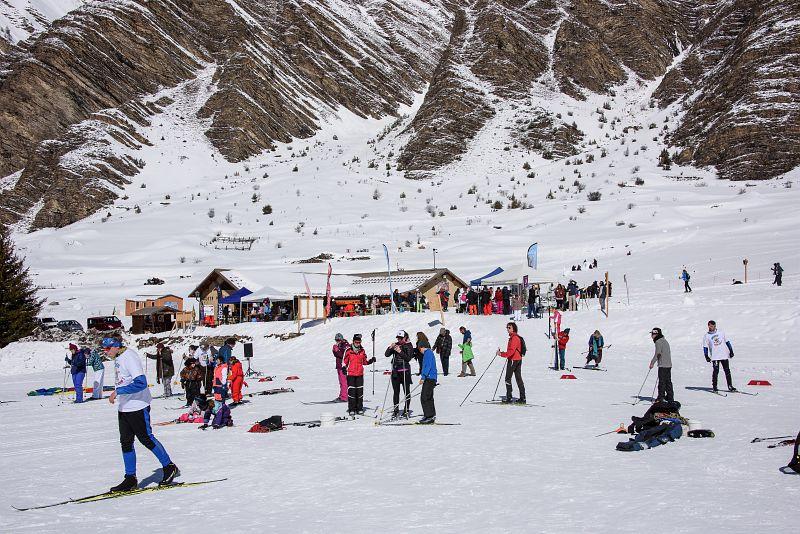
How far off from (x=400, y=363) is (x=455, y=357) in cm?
A: 1101

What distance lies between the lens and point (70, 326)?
36.7 metres

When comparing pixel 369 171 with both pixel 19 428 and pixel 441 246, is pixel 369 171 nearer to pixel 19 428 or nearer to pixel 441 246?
pixel 441 246

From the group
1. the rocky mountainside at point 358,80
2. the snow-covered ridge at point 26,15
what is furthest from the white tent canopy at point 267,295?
the snow-covered ridge at point 26,15

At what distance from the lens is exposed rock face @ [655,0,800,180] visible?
5784 cm

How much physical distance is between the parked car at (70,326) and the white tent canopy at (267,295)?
875 centimetres

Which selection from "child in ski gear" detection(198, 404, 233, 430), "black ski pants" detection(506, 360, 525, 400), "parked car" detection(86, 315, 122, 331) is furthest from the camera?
"parked car" detection(86, 315, 122, 331)

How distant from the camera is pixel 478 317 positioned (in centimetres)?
2978

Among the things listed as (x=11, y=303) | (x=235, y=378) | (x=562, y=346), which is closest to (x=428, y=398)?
(x=235, y=378)

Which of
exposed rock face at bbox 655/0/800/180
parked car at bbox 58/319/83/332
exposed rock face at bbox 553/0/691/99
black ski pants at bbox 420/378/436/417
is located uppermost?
exposed rock face at bbox 553/0/691/99

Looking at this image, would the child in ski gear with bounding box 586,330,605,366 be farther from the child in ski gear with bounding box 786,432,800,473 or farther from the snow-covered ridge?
→ the snow-covered ridge

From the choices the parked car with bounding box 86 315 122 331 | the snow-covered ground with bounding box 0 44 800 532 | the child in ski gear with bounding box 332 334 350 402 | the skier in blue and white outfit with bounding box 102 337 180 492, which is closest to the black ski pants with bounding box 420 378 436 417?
the snow-covered ground with bounding box 0 44 800 532

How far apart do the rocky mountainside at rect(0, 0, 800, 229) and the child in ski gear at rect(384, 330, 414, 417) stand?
172 ft

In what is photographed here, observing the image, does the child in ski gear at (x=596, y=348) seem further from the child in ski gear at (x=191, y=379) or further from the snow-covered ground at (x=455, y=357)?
the child in ski gear at (x=191, y=379)

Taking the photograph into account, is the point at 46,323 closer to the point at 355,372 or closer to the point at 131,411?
the point at 355,372
